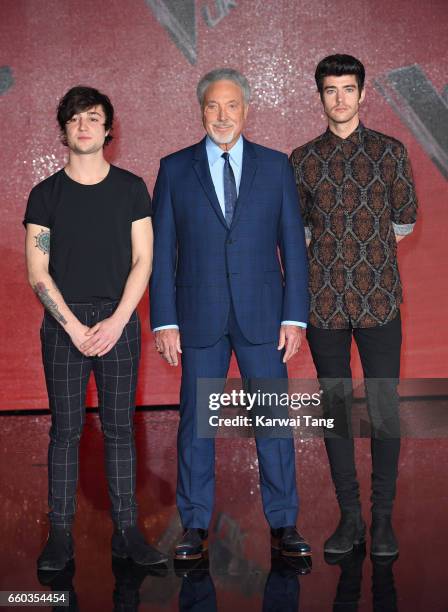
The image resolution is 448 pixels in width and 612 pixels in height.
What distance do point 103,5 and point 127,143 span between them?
749 millimetres

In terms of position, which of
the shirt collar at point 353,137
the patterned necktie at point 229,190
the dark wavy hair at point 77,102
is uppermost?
the dark wavy hair at point 77,102

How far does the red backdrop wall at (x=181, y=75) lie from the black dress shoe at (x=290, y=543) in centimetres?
253

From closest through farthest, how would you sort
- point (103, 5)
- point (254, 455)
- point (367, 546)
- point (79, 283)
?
point (79, 283) < point (367, 546) < point (254, 455) < point (103, 5)

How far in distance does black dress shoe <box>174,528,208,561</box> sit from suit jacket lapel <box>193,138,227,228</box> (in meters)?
0.96

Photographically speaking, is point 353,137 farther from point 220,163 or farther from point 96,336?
point 96,336

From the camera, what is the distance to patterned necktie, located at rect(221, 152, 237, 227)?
2910mm

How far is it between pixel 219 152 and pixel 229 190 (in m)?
0.13

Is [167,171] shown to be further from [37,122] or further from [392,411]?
[37,122]

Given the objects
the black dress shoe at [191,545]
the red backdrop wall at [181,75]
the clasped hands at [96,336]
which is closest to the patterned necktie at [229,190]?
the clasped hands at [96,336]

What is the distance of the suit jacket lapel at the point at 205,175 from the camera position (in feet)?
9.45

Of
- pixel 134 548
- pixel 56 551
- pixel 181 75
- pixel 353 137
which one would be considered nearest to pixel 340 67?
pixel 353 137

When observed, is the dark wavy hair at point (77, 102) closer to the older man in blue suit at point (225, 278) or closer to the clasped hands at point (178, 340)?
the older man in blue suit at point (225, 278)

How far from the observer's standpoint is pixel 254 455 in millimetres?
4324

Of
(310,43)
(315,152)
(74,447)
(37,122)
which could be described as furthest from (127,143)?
(74,447)
